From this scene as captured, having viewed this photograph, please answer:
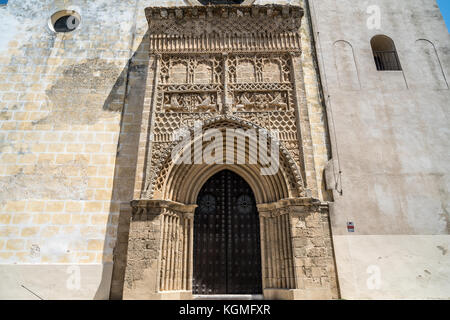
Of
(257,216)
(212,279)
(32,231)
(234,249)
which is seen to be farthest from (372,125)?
(32,231)

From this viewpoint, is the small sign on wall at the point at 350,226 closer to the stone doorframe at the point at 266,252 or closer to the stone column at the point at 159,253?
the stone doorframe at the point at 266,252

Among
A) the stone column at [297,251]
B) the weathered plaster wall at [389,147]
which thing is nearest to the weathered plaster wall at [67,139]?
the stone column at [297,251]

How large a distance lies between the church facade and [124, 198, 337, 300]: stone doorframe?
28mm

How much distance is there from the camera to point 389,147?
22.4 ft

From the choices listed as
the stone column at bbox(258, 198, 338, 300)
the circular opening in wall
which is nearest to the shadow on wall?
the circular opening in wall

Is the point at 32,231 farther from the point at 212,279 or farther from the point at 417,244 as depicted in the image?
the point at 417,244

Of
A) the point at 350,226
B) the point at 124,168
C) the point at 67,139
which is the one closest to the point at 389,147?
the point at 350,226

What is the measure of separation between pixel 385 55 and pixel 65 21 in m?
8.94

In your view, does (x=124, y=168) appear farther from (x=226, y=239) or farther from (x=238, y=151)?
(x=226, y=239)

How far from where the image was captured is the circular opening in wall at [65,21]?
821cm

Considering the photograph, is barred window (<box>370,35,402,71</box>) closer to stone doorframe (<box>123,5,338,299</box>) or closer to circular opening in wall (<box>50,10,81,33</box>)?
stone doorframe (<box>123,5,338,299</box>)

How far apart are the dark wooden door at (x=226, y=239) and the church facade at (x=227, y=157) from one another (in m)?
0.03
